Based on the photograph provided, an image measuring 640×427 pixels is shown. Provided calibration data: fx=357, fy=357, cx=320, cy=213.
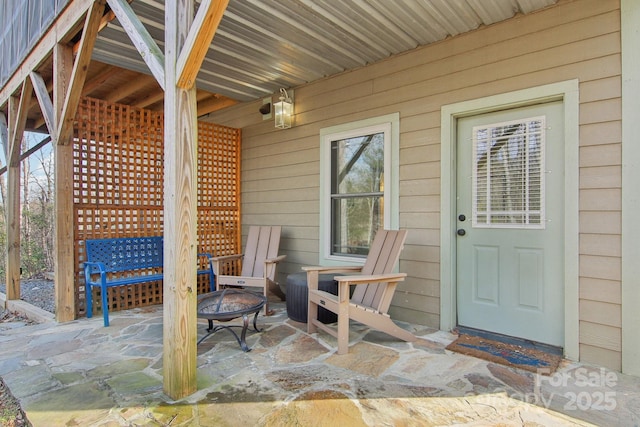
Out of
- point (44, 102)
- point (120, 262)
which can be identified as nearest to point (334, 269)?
point (120, 262)

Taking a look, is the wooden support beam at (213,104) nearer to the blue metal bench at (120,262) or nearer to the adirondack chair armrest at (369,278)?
the blue metal bench at (120,262)

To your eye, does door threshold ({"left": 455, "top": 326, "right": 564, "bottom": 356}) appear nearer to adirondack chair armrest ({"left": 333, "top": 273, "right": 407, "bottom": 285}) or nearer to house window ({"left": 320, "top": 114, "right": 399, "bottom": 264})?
adirondack chair armrest ({"left": 333, "top": 273, "right": 407, "bottom": 285})

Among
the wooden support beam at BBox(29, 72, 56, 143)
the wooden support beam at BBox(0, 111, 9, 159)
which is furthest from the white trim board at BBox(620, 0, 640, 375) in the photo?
the wooden support beam at BBox(0, 111, 9, 159)

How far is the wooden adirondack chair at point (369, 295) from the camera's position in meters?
2.71

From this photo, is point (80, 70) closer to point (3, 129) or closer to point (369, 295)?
point (3, 129)

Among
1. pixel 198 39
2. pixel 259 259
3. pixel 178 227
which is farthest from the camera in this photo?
pixel 259 259

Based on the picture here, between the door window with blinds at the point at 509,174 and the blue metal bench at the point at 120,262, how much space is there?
325 centimetres

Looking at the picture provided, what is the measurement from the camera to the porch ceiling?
9.07 ft

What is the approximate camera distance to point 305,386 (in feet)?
7.16

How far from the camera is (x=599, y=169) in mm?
2484

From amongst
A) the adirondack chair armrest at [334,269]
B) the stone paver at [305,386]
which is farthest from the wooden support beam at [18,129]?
the adirondack chair armrest at [334,269]

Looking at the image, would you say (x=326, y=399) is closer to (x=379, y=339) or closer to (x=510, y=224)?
→ (x=379, y=339)

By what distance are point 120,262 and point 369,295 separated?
9.28 feet

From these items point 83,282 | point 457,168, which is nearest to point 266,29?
point 457,168
